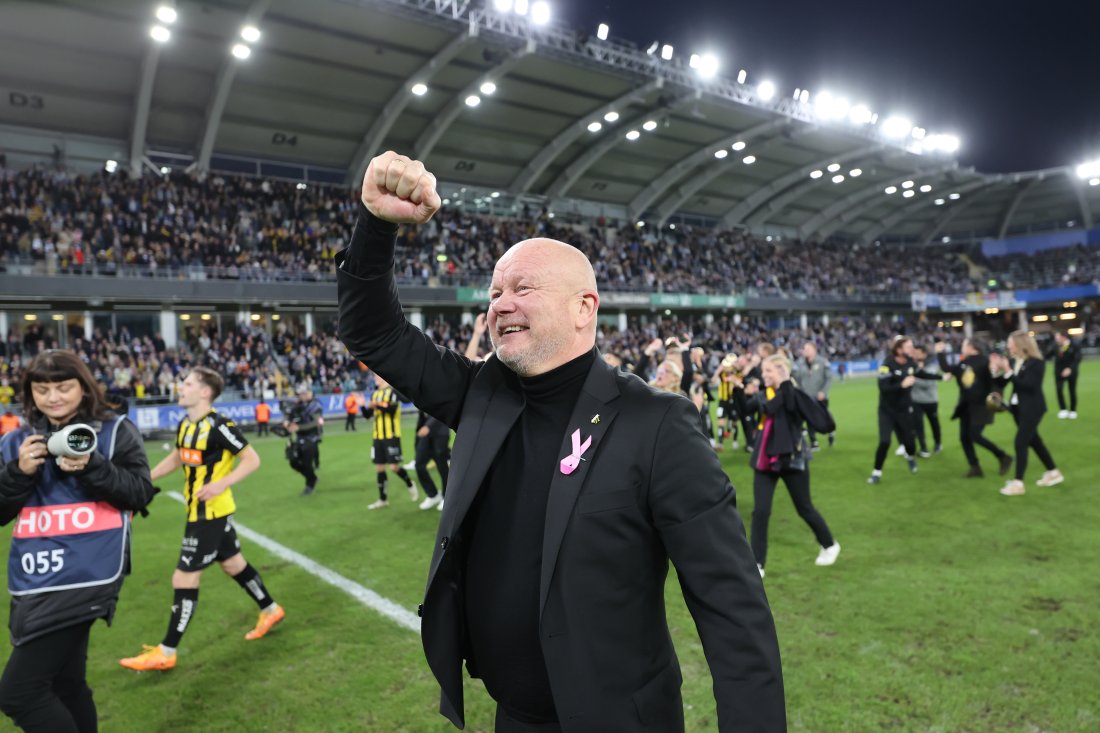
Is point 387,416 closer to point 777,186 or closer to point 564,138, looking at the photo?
point 564,138

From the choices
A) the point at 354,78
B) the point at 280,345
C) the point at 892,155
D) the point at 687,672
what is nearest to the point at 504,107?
the point at 354,78

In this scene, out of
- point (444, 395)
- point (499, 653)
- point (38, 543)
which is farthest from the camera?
point (38, 543)

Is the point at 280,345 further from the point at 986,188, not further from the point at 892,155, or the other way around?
the point at 986,188

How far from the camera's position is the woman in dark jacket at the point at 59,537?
9.08 ft

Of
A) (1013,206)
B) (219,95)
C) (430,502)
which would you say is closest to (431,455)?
(430,502)

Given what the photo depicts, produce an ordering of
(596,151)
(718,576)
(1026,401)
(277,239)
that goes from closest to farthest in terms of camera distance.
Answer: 1. (718,576)
2. (1026,401)
3. (277,239)
4. (596,151)

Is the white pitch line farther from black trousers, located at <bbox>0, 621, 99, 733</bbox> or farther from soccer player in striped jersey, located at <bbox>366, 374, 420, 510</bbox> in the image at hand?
black trousers, located at <bbox>0, 621, 99, 733</bbox>

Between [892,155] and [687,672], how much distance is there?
4601cm

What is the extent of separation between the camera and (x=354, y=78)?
88.1 feet

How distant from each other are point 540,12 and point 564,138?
8459mm

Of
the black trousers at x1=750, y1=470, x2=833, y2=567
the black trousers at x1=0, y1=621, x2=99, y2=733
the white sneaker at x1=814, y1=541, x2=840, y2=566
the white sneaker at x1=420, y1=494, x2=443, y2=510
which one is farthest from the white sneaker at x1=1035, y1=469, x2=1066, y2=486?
the black trousers at x1=0, y1=621, x2=99, y2=733

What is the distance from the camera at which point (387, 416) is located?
9797 millimetres

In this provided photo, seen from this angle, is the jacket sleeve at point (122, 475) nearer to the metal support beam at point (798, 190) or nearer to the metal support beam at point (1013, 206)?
the metal support beam at point (798, 190)

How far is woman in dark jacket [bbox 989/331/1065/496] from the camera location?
8367 millimetres
